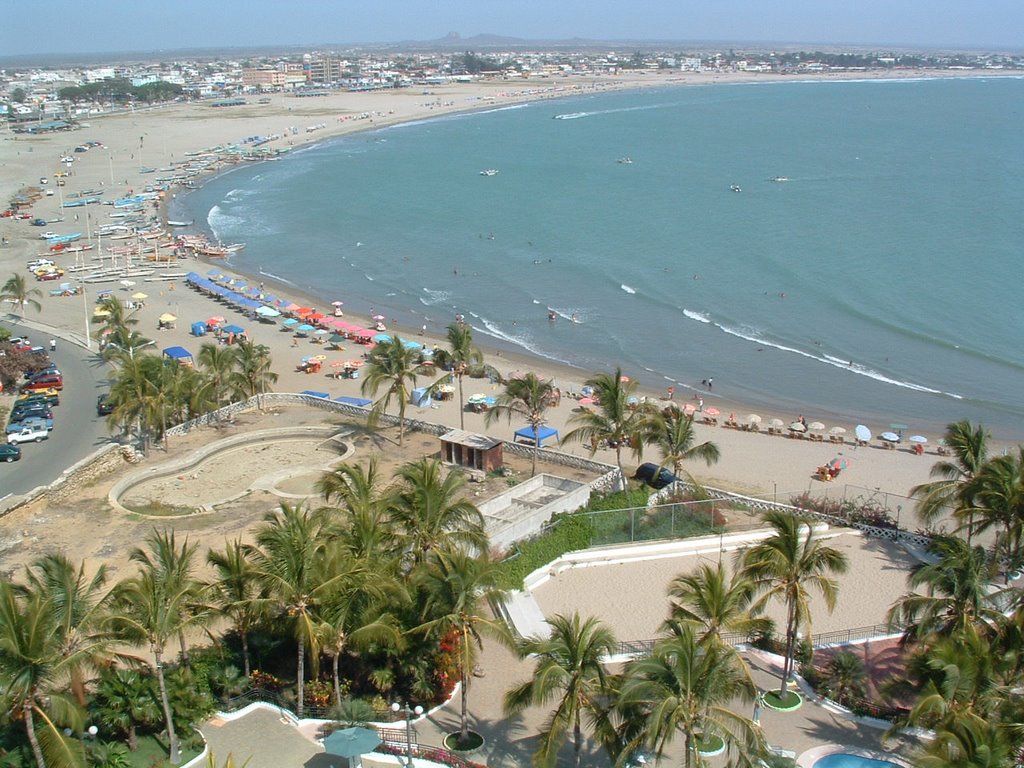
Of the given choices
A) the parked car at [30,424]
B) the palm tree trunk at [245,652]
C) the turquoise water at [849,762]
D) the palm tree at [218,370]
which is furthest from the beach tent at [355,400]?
the turquoise water at [849,762]

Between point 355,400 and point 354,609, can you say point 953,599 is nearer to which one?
point 354,609

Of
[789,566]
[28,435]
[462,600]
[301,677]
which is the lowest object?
[28,435]

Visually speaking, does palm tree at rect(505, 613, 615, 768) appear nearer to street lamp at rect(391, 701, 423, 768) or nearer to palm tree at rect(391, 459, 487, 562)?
street lamp at rect(391, 701, 423, 768)

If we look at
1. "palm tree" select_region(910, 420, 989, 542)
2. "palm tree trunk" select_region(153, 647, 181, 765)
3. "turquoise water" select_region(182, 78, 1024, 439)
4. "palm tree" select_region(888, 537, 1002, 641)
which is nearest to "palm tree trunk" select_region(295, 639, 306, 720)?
"palm tree trunk" select_region(153, 647, 181, 765)

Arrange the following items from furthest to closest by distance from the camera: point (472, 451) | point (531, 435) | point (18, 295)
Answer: point (18, 295)
point (531, 435)
point (472, 451)

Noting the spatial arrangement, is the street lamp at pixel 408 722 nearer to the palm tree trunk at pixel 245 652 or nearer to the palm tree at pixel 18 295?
the palm tree trunk at pixel 245 652

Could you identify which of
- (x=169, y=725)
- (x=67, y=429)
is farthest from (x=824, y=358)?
(x=169, y=725)

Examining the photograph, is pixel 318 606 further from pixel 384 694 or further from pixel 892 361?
pixel 892 361
